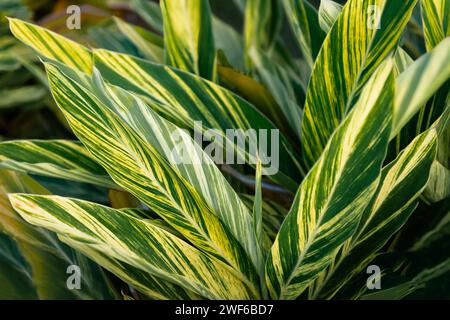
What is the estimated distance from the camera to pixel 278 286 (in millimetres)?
489

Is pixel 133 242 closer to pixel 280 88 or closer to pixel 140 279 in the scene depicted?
pixel 140 279

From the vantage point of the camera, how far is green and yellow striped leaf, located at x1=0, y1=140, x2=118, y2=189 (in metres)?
0.54

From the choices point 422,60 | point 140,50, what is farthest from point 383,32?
point 140,50

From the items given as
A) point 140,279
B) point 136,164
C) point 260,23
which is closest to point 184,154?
point 136,164

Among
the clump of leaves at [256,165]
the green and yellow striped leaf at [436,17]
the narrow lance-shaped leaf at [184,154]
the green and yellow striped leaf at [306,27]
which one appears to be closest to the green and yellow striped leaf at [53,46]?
the clump of leaves at [256,165]

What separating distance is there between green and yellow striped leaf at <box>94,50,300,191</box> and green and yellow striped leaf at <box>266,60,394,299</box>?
121 millimetres

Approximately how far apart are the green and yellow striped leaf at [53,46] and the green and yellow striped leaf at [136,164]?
91 mm

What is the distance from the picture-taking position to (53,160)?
567 millimetres

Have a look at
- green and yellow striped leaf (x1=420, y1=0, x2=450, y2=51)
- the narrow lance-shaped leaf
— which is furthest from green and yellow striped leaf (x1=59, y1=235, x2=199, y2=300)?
green and yellow striped leaf (x1=420, y1=0, x2=450, y2=51)

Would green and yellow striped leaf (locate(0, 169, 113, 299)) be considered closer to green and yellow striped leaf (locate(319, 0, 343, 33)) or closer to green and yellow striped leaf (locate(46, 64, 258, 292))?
green and yellow striped leaf (locate(46, 64, 258, 292))

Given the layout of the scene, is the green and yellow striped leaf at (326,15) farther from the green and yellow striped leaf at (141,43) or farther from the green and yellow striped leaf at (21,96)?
the green and yellow striped leaf at (21,96)

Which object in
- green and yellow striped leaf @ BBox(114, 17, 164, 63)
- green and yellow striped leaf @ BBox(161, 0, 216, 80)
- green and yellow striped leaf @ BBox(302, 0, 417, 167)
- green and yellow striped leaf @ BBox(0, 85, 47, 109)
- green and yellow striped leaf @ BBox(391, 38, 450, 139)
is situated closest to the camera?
green and yellow striped leaf @ BBox(391, 38, 450, 139)

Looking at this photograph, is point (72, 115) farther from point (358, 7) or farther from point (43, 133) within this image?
point (43, 133)

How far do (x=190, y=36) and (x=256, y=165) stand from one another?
191mm
